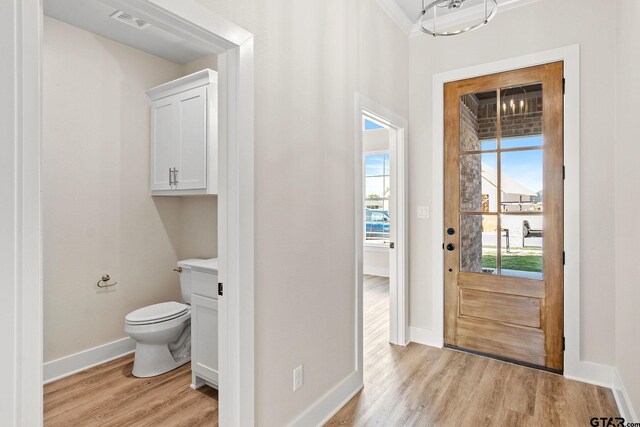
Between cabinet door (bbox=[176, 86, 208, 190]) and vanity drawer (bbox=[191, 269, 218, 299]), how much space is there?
0.75 m

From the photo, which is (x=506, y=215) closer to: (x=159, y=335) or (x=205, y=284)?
(x=205, y=284)

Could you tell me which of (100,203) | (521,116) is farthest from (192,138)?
(521,116)

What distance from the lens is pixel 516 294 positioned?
9.39 ft

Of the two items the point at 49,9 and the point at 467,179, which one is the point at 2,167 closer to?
the point at 49,9

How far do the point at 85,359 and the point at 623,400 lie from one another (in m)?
3.86

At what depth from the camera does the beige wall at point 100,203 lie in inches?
107

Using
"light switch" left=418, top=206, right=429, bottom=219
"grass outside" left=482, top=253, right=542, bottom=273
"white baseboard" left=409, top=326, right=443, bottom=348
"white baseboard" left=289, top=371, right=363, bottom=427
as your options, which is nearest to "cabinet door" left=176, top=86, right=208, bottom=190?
"white baseboard" left=289, top=371, right=363, bottom=427

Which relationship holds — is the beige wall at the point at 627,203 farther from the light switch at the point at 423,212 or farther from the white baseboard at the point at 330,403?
the white baseboard at the point at 330,403

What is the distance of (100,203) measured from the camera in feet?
9.79

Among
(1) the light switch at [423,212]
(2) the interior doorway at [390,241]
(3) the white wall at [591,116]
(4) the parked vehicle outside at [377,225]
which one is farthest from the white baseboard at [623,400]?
(4) the parked vehicle outside at [377,225]

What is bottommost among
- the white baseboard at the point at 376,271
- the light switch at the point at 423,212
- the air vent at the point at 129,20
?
the white baseboard at the point at 376,271

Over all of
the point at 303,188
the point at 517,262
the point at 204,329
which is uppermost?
the point at 303,188

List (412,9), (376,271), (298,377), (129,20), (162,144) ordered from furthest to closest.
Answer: (376,271) → (162,144) → (412,9) → (129,20) → (298,377)

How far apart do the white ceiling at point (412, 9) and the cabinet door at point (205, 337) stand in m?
2.66
